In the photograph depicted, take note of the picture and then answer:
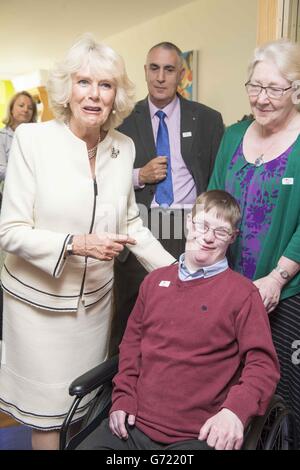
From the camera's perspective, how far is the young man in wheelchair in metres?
1.29

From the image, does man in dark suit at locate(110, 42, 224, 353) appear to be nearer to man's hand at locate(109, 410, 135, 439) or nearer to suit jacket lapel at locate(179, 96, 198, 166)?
suit jacket lapel at locate(179, 96, 198, 166)

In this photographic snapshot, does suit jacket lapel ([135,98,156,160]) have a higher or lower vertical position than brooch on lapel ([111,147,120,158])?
higher

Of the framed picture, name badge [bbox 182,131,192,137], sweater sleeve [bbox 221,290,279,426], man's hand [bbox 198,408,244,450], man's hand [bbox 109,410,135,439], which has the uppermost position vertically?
the framed picture

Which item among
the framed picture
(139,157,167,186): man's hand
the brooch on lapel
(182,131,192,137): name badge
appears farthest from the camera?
the framed picture

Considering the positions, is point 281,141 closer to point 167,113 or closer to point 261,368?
point 261,368

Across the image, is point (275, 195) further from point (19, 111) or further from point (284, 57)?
point (19, 111)

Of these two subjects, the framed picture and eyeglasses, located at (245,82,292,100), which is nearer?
eyeglasses, located at (245,82,292,100)

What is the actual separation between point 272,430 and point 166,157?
1300 mm

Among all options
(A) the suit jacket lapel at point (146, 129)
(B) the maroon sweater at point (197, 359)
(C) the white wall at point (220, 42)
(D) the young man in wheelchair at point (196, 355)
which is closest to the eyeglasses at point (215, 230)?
(D) the young man in wheelchair at point (196, 355)

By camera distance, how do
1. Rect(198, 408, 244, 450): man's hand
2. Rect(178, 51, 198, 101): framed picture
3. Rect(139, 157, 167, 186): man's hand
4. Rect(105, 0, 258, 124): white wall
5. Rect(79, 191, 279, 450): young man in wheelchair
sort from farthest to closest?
Rect(178, 51, 198, 101): framed picture < Rect(105, 0, 258, 124): white wall < Rect(139, 157, 167, 186): man's hand < Rect(79, 191, 279, 450): young man in wheelchair < Rect(198, 408, 244, 450): man's hand

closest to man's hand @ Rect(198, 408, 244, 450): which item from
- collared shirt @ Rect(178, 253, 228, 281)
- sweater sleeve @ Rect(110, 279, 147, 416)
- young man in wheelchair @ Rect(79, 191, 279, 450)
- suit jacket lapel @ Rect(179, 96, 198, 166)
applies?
young man in wheelchair @ Rect(79, 191, 279, 450)

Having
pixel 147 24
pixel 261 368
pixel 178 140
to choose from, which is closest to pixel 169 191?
pixel 178 140

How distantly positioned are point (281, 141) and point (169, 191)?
746mm

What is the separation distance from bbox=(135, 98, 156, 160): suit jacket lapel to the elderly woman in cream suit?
21.9 inches
